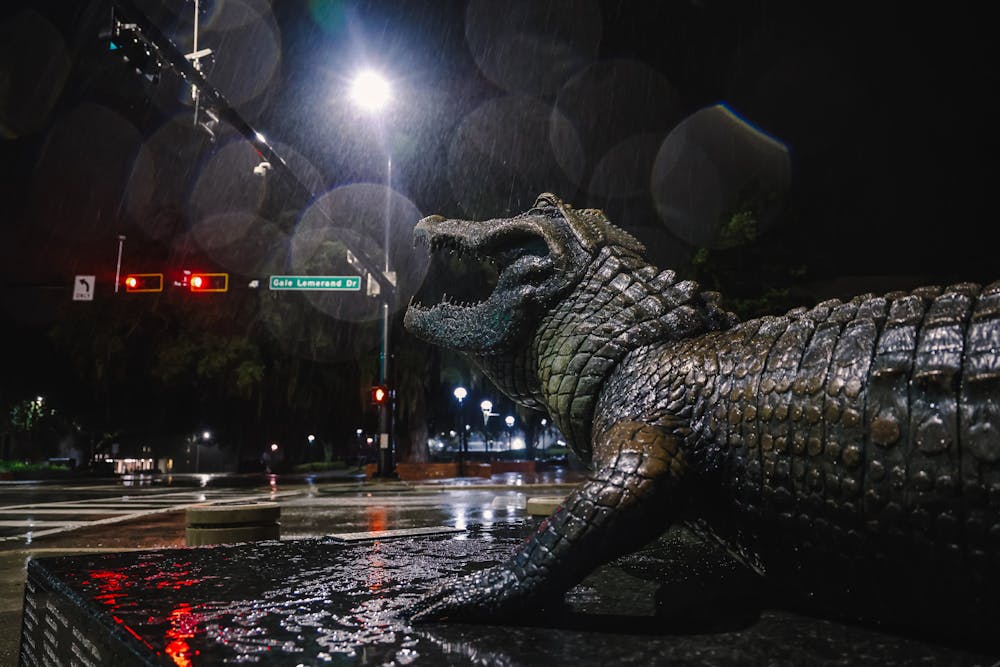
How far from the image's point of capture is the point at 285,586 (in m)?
2.44

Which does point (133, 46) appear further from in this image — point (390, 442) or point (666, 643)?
point (390, 442)

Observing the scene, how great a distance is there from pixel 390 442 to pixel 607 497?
72.2ft

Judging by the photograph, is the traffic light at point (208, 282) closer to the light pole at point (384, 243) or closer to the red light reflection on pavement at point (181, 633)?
the light pole at point (384, 243)

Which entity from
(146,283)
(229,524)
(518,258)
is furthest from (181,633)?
(146,283)

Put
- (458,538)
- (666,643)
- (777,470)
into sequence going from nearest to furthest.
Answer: (666,643), (777,470), (458,538)

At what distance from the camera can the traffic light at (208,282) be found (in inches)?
678

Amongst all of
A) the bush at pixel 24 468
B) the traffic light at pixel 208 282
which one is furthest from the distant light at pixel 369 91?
the bush at pixel 24 468

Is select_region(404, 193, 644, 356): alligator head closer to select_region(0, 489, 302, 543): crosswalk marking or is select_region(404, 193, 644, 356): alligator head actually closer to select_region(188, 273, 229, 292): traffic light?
select_region(0, 489, 302, 543): crosswalk marking

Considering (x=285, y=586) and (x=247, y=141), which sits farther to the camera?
(x=247, y=141)

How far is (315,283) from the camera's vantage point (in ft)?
61.1

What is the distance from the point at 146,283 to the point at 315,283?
162 inches

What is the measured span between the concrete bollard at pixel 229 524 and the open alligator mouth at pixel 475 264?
3354 mm

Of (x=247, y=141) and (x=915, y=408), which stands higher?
(x=247, y=141)

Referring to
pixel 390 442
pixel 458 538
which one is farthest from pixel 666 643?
pixel 390 442
